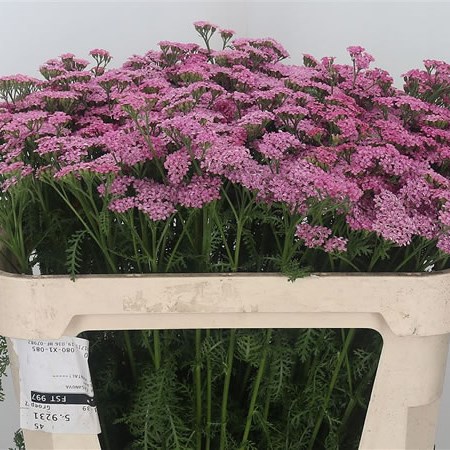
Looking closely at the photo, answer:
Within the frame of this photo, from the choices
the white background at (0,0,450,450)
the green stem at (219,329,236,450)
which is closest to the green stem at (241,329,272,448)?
the green stem at (219,329,236,450)

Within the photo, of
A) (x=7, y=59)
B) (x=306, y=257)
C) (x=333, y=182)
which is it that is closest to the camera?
(x=333, y=182)

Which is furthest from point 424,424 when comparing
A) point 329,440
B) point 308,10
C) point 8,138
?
point 308,10

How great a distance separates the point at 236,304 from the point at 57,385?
21 centimetres

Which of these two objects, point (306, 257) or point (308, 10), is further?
point (308, 10)

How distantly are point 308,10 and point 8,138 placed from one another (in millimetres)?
824

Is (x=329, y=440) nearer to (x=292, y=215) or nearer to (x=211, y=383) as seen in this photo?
(x=211, y=383)

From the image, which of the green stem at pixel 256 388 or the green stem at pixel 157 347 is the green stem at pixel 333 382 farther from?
the green stem at pixel 157 347

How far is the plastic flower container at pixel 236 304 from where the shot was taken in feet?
2.21

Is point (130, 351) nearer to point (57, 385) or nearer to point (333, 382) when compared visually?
point (57, 385)

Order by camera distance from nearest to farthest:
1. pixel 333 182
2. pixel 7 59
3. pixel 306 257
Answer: pixel 333 182
pixel 306 257
pixel 7 59

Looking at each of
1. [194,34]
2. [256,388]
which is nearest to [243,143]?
[256,388]

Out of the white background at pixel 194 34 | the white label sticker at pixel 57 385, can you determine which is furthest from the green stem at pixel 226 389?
the white background at pixel 194 34

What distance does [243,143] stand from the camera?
2.25 ft

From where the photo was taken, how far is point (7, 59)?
1.29 m
